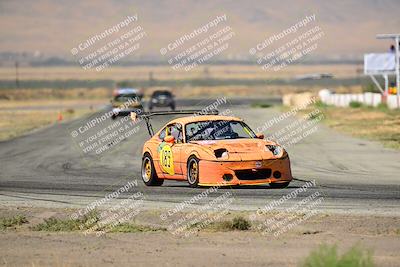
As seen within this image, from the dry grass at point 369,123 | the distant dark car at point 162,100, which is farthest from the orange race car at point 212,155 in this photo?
the distant dark car at point 162,100

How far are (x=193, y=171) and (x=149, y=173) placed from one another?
1889mm

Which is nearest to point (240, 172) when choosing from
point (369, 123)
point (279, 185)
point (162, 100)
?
point (279, 185)

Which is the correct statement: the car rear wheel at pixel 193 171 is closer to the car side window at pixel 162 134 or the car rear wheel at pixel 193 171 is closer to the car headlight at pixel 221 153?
the car headlight at pixel 221 153

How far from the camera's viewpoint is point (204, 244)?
456 inches

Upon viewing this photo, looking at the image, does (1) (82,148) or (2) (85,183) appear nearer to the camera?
(2) (85,183)

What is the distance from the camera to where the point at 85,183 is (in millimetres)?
19422

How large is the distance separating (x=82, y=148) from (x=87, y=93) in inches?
4463

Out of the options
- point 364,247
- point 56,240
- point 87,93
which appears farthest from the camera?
point 87,93

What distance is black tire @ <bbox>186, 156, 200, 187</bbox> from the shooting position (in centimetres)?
1705

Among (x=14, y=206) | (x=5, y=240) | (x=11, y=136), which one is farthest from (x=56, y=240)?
(x=11, y=136)

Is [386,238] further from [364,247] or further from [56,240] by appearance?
[56,240]

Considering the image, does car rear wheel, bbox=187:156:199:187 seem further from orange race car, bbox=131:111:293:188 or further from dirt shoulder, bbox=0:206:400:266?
dirt shoulder, bbox=0:206:400:266

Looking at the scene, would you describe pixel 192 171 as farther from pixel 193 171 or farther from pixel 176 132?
pixel 176 132

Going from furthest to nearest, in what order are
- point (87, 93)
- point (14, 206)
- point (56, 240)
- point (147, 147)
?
point (87, 93)
point (147, 147)
point (14, 206)
point (56, 240)
